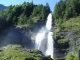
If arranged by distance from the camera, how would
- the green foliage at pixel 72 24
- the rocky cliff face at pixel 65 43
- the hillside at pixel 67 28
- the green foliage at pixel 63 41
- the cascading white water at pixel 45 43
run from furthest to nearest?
1. the green foliage at pixel 72 24
2. the cascading white water at pixel 45 43
3. the green foliage at pixel 63 41
4. the hillside at pixel 67 28
5. the rocky cliff face at pixel 65 43

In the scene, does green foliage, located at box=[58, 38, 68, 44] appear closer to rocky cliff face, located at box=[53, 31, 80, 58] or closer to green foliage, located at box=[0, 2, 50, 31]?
rocky cliff face, located at box=[53, 31, 80, 58]

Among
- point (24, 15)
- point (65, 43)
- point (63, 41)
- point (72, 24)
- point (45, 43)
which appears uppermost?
point (24, 15)

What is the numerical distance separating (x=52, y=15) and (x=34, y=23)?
539 inches

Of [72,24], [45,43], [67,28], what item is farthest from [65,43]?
[72,24]

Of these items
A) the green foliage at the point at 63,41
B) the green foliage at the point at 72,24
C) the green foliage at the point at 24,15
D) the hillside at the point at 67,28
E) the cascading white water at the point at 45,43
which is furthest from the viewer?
the green foliage at the point at 24,15

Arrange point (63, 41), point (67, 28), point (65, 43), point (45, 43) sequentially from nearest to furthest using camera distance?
point (65, 43)
point (63, 41)
point (45, 43)
point (67, 28)

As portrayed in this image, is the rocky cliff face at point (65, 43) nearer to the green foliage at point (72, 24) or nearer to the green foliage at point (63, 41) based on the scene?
the green foliage at point (63, 41)

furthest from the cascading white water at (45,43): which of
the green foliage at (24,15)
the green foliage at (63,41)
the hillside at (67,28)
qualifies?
the green foliage at (24,15)

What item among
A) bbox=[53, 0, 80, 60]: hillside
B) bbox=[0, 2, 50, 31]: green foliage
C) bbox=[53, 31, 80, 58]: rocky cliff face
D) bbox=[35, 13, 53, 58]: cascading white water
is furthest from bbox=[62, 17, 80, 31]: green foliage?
bbox=[0, 2, 50, 31]: green foliage

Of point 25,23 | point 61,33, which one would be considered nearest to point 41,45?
point 61,33

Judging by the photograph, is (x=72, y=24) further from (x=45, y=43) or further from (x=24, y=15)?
(x=24, y=15)

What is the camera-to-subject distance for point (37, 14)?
452 feet

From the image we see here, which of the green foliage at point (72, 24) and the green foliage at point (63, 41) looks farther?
the green foliage at point (72, 24)

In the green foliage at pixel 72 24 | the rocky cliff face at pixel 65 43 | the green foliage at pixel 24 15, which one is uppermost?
the green foliage at pixel 24 15
